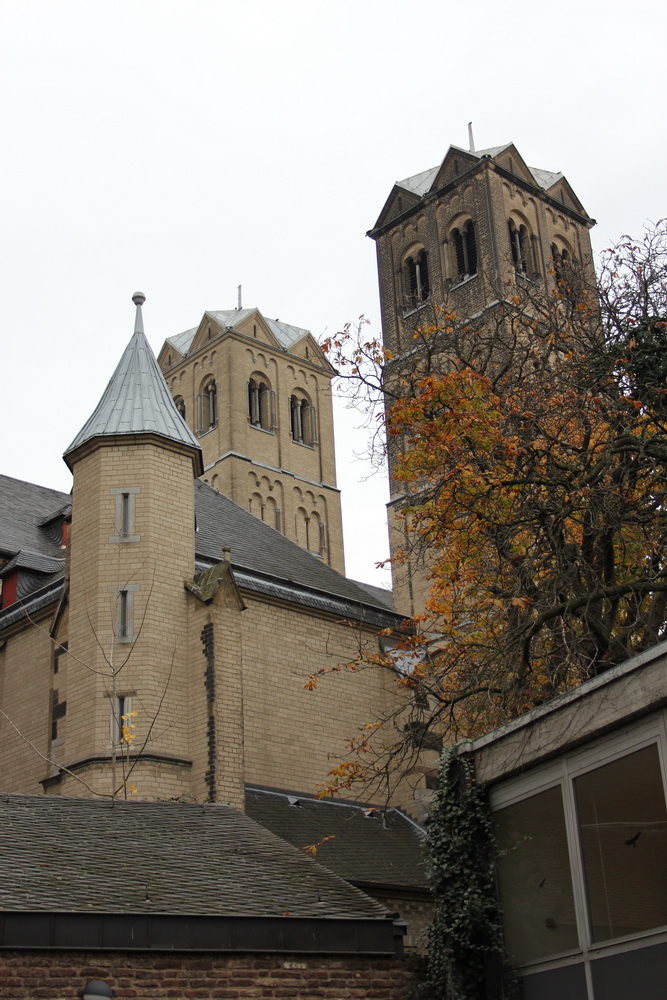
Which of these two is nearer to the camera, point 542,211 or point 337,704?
point 337,704

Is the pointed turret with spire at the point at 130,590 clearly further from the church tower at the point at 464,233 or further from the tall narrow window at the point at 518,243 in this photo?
the tall narrow window at the point at 518,243

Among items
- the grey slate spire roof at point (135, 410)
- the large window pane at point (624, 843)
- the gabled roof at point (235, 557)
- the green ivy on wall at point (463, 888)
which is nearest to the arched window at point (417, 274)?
the gabled roof at point (235, 557)

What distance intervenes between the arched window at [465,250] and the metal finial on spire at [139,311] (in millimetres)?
19556

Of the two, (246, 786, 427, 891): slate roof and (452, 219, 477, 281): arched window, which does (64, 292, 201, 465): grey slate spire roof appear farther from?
(452, 219, 477, 281): arched window

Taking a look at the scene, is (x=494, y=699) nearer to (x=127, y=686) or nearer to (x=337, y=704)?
(x=127, y=686)

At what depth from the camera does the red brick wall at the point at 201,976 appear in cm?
1229

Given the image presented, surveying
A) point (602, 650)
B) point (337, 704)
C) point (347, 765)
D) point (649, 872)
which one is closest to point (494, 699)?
point (602, 650)

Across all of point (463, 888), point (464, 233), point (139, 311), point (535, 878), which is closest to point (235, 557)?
point (139, 311)

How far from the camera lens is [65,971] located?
489 inches

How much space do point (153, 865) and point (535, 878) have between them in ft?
15.7

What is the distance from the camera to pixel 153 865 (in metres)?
14.6

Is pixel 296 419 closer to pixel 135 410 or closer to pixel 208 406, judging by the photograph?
pixel 208 406

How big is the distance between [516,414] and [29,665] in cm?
1255

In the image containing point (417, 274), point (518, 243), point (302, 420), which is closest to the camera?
point (518, 243)
